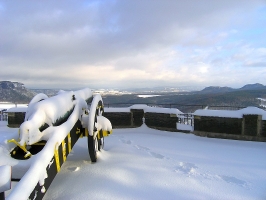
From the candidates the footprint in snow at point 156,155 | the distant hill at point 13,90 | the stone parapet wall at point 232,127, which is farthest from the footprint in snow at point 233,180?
the distant hill at point 13,90

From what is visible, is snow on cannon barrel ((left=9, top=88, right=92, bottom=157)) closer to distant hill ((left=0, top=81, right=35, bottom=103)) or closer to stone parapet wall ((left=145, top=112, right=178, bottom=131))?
stone parapet wall ((left=145, top=112, right=178, bottom=131))

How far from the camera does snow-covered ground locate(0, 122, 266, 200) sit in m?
3.30

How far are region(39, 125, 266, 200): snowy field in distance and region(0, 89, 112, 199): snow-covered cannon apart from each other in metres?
0.61

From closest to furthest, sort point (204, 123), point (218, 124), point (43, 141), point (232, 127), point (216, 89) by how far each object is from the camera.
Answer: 1. point (43, 141)
2. point (232, 127)
3. point (218, 124)
4. point (204, 123)
5. point (216, 89)

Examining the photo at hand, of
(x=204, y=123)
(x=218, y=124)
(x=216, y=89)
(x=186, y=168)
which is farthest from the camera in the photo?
(x=216, y=89)

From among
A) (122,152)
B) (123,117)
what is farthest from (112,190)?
(123,117)

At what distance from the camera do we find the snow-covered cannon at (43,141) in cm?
207

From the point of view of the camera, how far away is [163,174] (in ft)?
13.3

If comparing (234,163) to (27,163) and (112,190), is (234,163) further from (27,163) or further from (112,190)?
(27,163)

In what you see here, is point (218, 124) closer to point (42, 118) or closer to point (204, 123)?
point (204, 123)

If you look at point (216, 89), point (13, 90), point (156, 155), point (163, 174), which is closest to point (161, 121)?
point (156, 155)

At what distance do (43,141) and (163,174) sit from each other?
2.30 meters

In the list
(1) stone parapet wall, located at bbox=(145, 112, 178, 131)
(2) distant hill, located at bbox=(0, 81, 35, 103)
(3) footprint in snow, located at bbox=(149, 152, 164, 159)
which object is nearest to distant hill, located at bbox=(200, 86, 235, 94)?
(2) distant hill, located at bbox=(0, 81, 35, 103)

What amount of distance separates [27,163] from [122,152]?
3.25 meters
